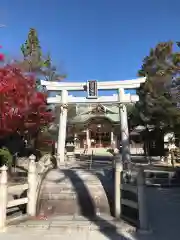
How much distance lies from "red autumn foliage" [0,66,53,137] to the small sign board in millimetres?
3872

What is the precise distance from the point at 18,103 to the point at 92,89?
7.08m

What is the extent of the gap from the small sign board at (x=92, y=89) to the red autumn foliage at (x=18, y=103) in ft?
12.7

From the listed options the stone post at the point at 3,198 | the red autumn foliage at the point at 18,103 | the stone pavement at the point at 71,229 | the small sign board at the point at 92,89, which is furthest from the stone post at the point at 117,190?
the small sign board at the point at 92,89

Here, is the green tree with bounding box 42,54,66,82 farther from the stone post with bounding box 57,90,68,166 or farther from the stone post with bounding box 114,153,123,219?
the stone post with bounding box 114,153,123,219

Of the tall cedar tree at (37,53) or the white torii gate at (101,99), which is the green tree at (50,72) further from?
the white torii gate at (101,99)

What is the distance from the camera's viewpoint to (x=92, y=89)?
67.1 feet

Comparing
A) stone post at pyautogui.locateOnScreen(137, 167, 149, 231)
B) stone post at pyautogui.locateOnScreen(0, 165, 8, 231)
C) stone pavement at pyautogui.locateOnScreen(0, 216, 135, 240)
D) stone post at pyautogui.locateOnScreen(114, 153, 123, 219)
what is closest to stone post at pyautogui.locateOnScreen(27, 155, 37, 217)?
stone pavement at pyautogui.locateOnScreen(0, 216, 135, 240)

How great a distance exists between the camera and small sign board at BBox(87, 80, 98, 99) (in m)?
20.3

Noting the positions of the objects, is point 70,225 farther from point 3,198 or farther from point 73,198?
point 3,198

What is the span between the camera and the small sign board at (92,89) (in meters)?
20.3

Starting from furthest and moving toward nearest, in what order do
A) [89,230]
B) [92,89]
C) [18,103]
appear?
[92,89] < [18,103] < [89,230]

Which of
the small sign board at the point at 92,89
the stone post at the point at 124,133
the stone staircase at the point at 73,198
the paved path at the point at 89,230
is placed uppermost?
the small sign board at the point at 92,89

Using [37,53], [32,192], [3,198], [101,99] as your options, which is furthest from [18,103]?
[37,53]

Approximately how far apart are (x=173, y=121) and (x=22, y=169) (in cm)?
1142
